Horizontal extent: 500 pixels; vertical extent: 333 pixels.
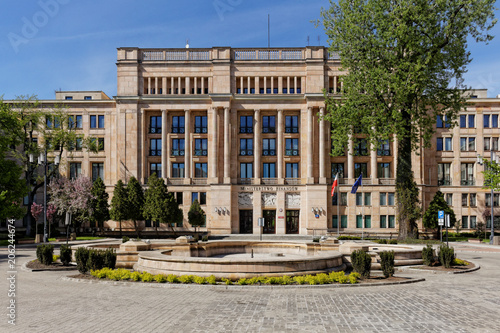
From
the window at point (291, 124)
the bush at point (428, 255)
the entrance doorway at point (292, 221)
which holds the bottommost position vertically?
the entrance doorway at point (292, 221)

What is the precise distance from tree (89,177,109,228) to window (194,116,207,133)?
14.9 m

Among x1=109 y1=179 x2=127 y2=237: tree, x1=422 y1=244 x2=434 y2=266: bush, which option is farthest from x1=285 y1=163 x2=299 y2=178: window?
x1=422 y1=244 x2=434 y2=266: bush

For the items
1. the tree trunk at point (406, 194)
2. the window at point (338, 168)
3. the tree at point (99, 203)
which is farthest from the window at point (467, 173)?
the tree at point (99, 203)

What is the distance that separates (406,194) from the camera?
3822 cm

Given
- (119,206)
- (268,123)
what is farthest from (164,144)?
(268,123)

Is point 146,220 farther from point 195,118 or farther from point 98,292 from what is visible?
point 98,292

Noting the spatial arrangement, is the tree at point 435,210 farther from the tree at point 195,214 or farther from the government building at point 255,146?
the tree at point 195,214

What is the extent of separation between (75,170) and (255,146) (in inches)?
1030

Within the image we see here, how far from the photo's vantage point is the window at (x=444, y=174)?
2463 inches

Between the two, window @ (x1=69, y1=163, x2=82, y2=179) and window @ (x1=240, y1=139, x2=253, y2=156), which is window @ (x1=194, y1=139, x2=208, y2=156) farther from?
window @ (x1=69, y1=163, x2=82, y2=179)

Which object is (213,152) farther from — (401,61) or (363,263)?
(363,263)

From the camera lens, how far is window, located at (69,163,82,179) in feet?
206

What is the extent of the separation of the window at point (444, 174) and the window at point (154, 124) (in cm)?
4050

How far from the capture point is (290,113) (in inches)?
2431
